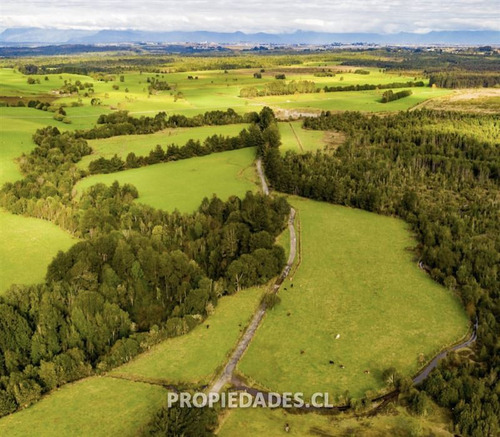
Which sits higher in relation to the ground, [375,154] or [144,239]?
[375,154]

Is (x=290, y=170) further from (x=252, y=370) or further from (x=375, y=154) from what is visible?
(x=252, y=370)

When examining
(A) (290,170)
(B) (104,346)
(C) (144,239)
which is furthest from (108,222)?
(A) (290,170)

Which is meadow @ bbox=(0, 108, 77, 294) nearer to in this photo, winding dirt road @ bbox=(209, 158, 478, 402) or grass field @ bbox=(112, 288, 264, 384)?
grass field @ bbox=(112, 288, 264, 384)

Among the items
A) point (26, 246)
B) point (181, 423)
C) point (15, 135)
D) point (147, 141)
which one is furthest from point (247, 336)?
point (15, 135)

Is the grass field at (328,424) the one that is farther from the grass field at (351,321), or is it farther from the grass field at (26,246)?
the grass field at (26,246)

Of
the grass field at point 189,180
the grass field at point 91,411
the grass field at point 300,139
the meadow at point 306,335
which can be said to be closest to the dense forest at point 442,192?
the meadow at point 306,335

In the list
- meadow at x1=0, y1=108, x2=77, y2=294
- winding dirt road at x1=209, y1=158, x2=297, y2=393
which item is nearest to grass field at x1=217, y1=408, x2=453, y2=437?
winding dirt road at x1=209, y1=158, x2=297, y2=393
